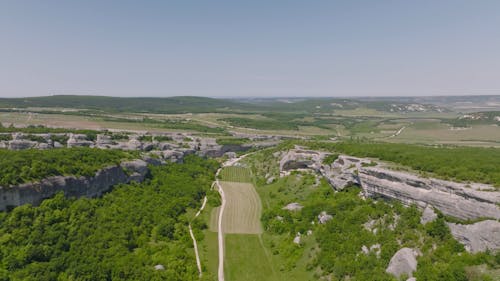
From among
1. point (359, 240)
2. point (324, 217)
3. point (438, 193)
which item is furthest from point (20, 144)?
point (438, 193)

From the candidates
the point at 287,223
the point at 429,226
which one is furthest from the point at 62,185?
the point at 429,226

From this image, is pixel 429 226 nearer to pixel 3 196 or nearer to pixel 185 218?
pixel 185 218

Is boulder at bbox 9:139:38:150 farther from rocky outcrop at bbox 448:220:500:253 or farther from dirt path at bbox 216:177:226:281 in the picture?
rocky outcrop at bbox 448:220:500:253

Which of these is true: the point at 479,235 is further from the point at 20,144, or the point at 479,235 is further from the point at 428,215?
the point at 20,144

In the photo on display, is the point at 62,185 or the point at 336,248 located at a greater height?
the point at 62,185

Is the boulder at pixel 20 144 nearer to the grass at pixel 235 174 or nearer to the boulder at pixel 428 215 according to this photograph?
the grass at pixel 235 174

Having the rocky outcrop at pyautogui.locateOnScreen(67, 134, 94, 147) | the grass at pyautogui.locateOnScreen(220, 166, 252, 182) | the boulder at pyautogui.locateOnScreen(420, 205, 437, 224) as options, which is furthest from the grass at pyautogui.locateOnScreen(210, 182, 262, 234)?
the rocky outcrop at pyautogui.locateOnScreen(67, 134, 94, 147)

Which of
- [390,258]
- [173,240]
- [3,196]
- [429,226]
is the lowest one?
[173,240]
